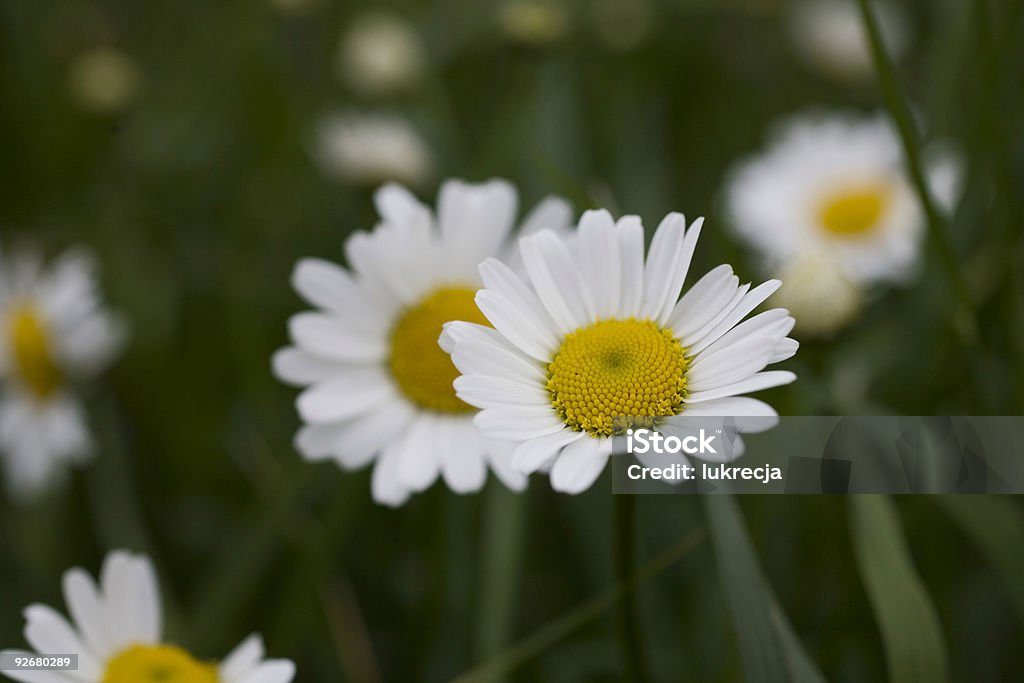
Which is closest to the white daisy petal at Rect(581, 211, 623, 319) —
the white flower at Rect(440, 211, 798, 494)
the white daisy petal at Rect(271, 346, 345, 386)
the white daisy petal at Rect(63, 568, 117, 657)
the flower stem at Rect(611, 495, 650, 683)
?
the white flower at Rect(440, 211, 798, 494)

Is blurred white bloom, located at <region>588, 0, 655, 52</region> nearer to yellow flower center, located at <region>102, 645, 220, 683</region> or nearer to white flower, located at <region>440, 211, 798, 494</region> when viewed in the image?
white flower, located at <region>440, 211, 798, 494</region>

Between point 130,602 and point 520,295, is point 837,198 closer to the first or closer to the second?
point 520,295

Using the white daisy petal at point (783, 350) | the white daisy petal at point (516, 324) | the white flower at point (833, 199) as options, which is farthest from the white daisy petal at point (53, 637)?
the white flower at point (833, 199)

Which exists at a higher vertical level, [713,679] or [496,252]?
[496,252]

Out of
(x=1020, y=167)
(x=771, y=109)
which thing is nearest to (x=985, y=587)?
(x=1020, y=167)

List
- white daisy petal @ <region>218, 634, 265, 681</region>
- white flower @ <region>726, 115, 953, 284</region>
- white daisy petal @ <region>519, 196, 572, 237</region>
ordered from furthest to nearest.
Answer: white flower @ <region>726, 115, 953, 284</region> → white daisy petal @ <region>519, 196, 572, 237</region> → white daisy petal @ <region>218, 634, 265, 681</region>

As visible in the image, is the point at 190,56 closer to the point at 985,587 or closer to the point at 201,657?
the point at 201,657

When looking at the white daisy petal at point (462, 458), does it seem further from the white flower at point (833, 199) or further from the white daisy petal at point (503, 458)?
the white flower at point (833, 199)
